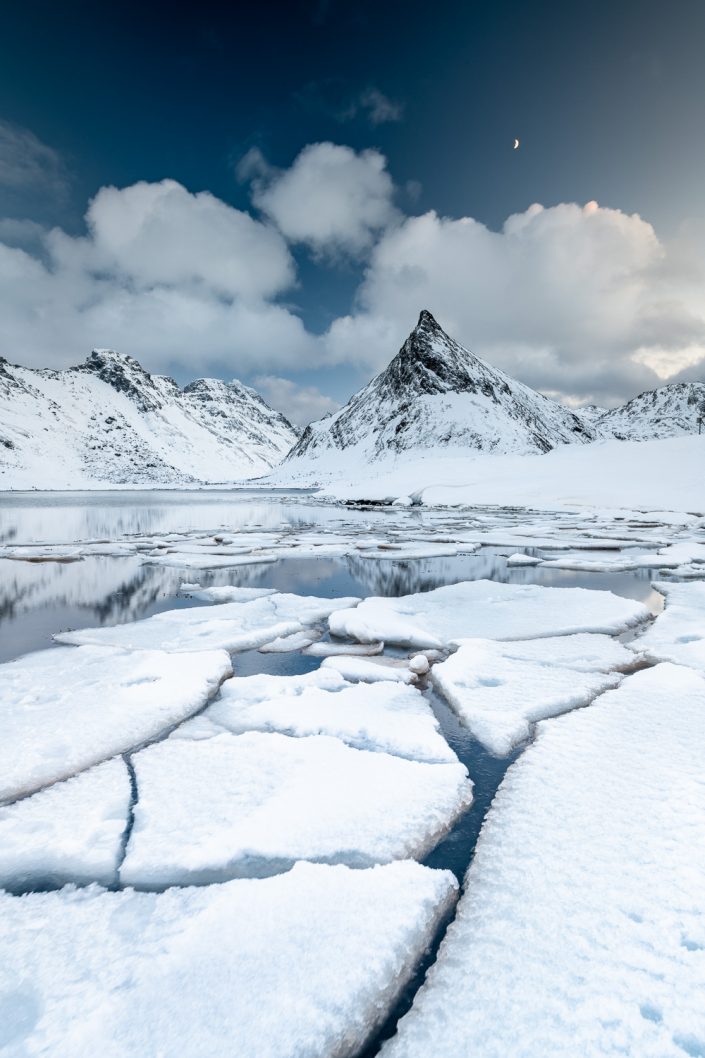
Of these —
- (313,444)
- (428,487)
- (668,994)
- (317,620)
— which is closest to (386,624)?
(317,620)

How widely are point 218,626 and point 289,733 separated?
255 cm

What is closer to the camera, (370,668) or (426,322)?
(370,668)

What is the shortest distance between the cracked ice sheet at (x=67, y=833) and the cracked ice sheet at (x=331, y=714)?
0.65 m

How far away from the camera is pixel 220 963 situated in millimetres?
1486

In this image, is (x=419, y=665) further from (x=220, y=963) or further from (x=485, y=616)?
(x=220, y=963)

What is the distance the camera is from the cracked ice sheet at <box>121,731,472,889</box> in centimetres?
196

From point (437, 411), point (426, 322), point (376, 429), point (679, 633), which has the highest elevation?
point (426, 322)

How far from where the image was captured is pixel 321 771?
8.52 feet

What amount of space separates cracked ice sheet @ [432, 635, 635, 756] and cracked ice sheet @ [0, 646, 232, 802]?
1845 millimetres

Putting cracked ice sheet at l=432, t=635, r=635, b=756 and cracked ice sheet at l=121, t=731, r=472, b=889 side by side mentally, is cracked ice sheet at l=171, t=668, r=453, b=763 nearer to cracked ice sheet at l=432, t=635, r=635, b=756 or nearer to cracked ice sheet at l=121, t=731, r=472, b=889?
cracked ice sheet at l=121, t=731, r=472, b=889

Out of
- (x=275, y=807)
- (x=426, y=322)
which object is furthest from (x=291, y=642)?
(x=426, y=322)

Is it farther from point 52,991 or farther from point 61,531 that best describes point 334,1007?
point 61,531

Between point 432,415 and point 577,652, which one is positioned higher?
point 432,415

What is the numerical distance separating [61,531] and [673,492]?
85.2ft
